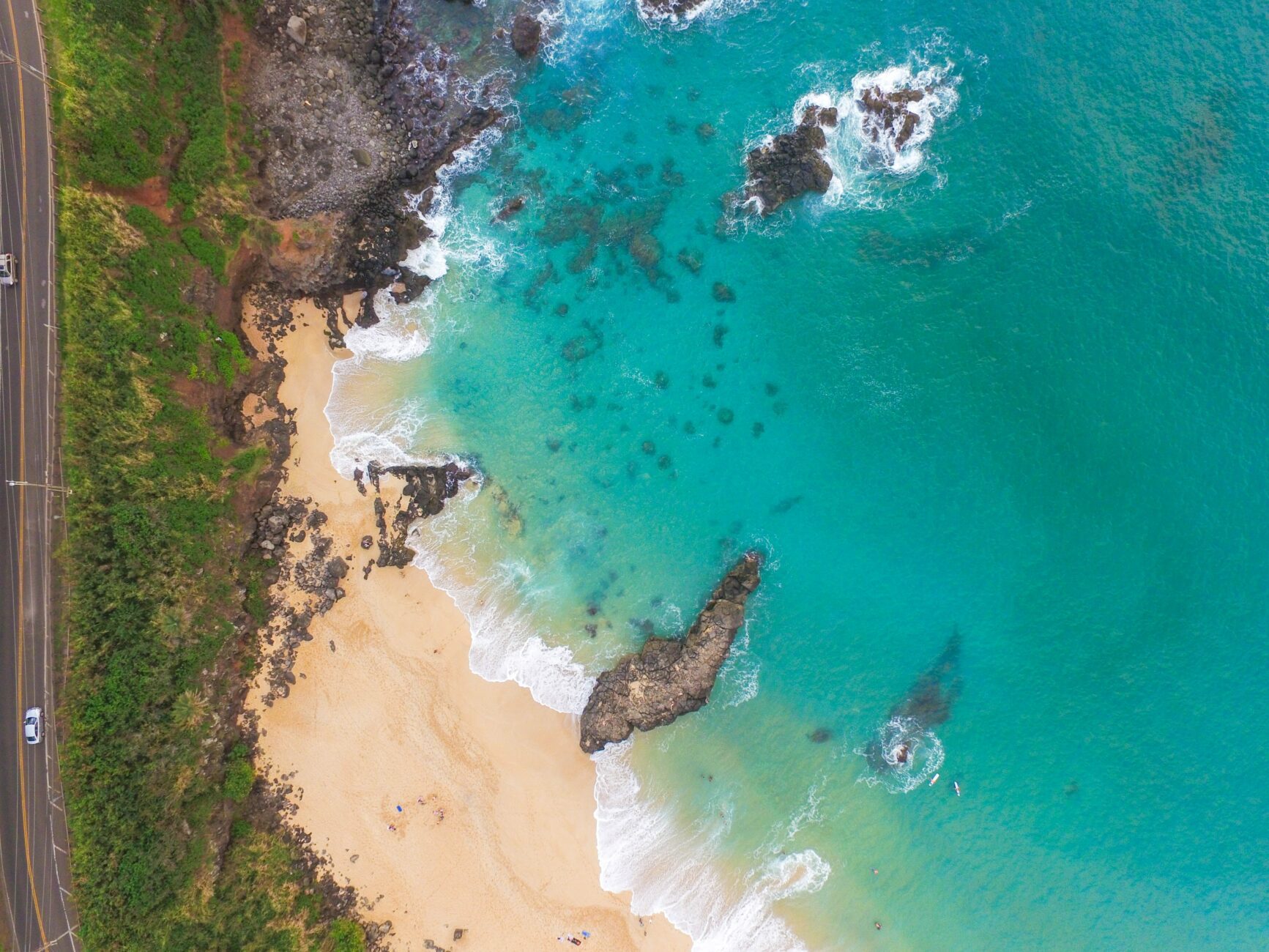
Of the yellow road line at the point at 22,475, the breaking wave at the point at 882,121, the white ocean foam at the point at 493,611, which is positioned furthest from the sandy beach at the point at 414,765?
the breaking wave at the point at 882,121

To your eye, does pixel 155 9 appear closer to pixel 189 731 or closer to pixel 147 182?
pixel 147 182

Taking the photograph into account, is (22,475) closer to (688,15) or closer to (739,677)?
(739,677)

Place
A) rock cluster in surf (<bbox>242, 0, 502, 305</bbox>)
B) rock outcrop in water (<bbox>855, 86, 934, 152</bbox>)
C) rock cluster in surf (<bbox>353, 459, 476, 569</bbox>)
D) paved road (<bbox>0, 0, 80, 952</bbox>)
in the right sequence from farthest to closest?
rock outcrop in water (<bbox>855, 86, 934, 152</bbox>) < rock cluster in surf (<bbox>353, 459, 476, 569</bbox>) < rock cluster in surf (<bbox>242, 0, 502, 305</bbox>) < paved road (<bbox>0, 0, 80, 952</bbox>)

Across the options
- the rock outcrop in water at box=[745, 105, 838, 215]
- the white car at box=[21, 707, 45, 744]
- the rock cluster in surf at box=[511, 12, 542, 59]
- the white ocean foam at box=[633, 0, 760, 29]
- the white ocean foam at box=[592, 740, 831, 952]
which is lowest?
the white ocean foam at box=[592, 740, 831, 952]

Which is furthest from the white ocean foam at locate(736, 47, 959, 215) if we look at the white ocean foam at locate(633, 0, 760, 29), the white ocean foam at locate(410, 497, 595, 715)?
the white ocean foam at locate(410, 497, 595, 715)

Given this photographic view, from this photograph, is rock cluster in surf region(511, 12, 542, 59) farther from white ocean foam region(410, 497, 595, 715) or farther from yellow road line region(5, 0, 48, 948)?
white ocean foam region(410, 497, 595, 715)

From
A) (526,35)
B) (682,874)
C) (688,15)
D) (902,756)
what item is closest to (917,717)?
(902,756)
